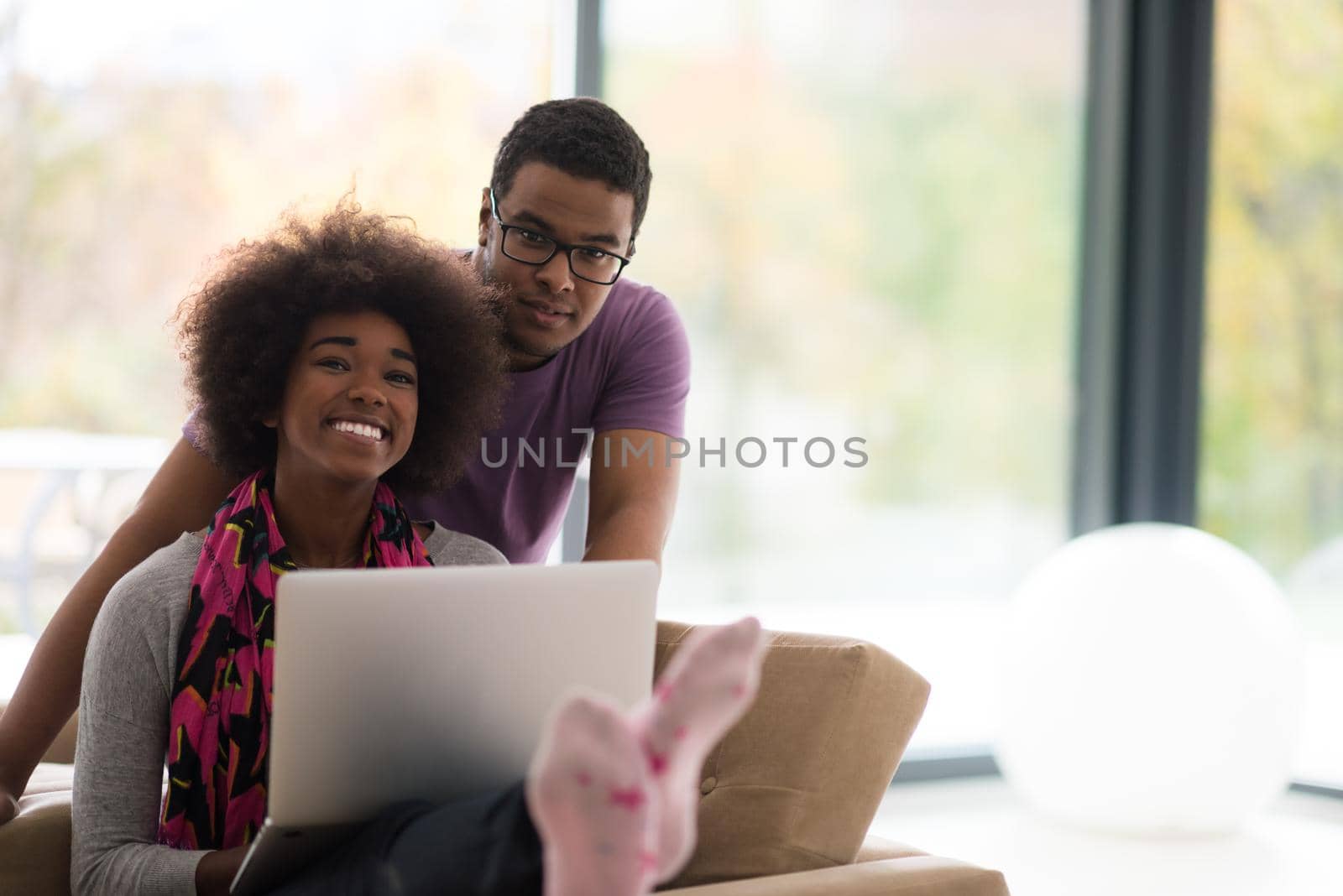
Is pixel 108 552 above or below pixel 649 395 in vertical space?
below

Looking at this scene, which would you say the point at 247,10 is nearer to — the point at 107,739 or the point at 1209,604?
the point at 107,739

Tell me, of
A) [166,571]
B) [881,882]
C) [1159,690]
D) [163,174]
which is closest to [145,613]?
[166,571]

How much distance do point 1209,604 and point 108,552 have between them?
8.66 ft

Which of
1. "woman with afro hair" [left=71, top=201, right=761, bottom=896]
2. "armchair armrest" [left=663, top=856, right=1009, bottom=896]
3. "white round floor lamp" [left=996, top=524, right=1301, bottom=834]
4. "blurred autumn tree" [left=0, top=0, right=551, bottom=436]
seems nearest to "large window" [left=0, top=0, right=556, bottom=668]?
"blurred autumn tree" [left=0, top=0, right=551, bottom=436]

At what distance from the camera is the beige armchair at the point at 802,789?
1.67 meters

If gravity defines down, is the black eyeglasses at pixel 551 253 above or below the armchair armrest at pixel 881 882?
above

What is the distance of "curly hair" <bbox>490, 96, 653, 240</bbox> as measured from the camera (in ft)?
6.95

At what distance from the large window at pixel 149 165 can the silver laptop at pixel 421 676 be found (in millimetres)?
2156

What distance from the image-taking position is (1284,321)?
423 centimetres

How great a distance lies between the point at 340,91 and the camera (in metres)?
3.59

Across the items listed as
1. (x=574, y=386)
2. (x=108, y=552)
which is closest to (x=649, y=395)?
(x=574, y=386)

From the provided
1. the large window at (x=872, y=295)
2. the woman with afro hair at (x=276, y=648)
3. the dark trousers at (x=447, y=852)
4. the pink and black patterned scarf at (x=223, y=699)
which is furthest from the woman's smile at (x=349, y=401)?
the large window at (x=872, y=295)

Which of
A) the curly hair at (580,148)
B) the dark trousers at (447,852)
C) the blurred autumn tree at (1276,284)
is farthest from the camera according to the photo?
the blurred autumn tree at (1276,284)

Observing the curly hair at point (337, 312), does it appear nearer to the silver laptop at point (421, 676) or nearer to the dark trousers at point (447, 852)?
the silver laptop at point (421, 676)
